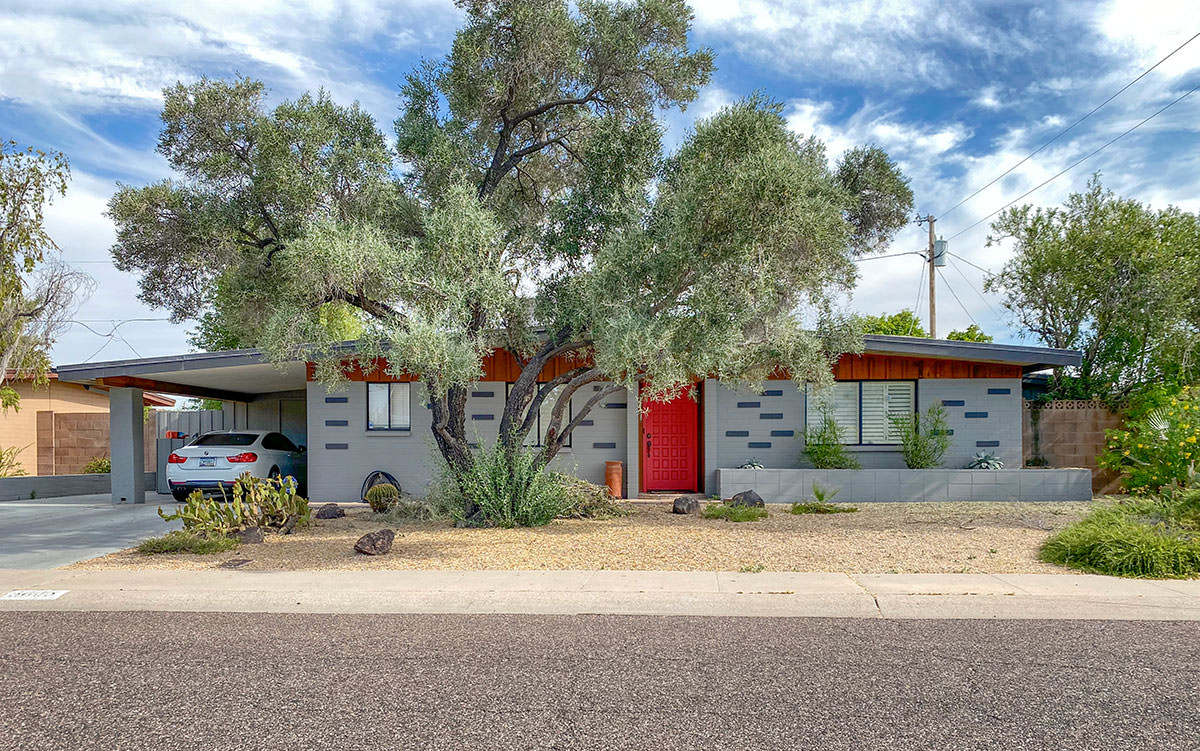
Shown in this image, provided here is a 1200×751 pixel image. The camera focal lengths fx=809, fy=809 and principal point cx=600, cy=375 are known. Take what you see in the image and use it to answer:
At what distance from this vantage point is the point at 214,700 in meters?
4.60

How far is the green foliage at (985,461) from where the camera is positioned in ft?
49.1

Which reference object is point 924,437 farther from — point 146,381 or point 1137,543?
point 146,381

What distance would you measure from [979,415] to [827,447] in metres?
3.06

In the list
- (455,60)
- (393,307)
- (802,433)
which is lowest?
(802,433)

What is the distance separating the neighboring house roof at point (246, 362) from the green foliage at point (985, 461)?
5.82 ft

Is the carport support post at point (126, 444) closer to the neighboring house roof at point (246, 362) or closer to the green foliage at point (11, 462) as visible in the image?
the neighboring house roof at point (246, 362)

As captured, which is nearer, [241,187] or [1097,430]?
[241,187]

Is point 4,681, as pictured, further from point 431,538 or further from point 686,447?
point 686,447

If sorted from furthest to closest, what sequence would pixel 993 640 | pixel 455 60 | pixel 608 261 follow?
pixel 455 60
pixel 608 261
pixel 993 640

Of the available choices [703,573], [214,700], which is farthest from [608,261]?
[214,700]

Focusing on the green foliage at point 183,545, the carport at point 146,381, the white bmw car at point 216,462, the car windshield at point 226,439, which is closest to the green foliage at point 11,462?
the carport at point 146,381

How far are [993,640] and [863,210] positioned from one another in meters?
12.0

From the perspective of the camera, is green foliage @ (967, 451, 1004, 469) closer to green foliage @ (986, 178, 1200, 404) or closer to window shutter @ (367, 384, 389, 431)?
green foliage @ (986, 178, 1200, 404)

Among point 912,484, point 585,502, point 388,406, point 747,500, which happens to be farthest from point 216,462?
point 912,484
